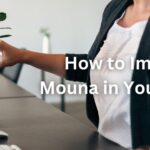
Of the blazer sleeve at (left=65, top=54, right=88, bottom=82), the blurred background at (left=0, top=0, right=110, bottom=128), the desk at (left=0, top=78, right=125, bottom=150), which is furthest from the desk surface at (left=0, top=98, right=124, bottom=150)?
the blurred background at (left=0, top=0, right=110, bottom=128)

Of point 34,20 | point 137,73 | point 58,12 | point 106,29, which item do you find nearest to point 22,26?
point 34,20

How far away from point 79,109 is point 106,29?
249cm

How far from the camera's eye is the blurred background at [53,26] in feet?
11.4

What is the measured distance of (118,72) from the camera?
1.08 meters

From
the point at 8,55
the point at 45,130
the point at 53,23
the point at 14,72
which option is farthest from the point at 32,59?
the point at 53,23

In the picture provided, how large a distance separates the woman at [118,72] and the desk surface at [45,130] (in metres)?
0.08

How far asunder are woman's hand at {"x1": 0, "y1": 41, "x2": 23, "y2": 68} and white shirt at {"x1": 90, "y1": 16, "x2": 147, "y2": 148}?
240 millimetres

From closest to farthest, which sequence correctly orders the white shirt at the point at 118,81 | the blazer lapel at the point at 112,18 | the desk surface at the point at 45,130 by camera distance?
1. the desk surface at the point at 45,130
2. the white shirt at the point at 118,81
3. the blazer lapel at the point at 112,18

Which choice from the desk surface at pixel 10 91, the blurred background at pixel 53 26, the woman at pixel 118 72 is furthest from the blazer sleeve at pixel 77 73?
the blurred background at pixel 53 26

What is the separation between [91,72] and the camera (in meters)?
1.20

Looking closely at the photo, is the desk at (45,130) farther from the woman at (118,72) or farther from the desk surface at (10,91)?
the desk surface at (10,91)

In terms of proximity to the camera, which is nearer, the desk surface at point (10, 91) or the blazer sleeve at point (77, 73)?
the blazer sleeve at point (77, 73)

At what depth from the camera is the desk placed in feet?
3.04

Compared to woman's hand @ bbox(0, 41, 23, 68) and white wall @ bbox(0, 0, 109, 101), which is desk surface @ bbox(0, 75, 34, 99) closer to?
woman's hand @ bbox(0, 41, 23, 68)
